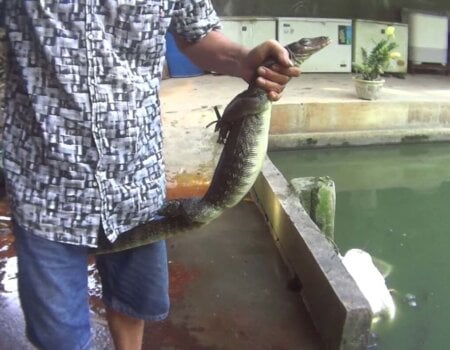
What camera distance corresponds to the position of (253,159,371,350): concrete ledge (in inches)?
90.4

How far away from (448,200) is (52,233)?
5.44 m

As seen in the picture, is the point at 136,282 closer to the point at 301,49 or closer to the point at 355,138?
the point at 301,49

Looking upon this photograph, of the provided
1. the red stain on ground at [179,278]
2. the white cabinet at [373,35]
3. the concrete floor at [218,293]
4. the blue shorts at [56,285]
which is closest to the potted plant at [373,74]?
the white cabinet at [373,35]

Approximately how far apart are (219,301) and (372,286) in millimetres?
1209

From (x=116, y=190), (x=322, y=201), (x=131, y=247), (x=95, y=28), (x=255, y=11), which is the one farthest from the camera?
(x=255, y=11)

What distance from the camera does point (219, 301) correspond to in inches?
107

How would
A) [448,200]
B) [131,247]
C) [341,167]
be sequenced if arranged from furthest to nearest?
[341,167], [448,200], [131,247]

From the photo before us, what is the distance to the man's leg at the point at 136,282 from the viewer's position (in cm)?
146

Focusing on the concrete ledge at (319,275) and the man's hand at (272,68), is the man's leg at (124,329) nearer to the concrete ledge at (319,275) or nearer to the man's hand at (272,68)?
the man's hand at (272,68)

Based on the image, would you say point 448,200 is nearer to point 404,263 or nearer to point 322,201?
point 404,263

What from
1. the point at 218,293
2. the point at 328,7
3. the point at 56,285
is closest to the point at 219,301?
the point at 218,293

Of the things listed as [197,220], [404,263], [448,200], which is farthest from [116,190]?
[448,200]

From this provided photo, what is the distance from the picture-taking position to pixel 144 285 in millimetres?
1474

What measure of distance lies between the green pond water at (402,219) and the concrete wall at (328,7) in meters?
3.50
